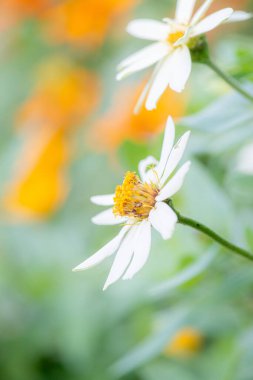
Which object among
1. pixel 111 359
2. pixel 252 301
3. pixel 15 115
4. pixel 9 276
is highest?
pixel 15 115

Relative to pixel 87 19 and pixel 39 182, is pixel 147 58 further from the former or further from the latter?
pixel 87 19

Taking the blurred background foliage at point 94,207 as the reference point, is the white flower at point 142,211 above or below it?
below

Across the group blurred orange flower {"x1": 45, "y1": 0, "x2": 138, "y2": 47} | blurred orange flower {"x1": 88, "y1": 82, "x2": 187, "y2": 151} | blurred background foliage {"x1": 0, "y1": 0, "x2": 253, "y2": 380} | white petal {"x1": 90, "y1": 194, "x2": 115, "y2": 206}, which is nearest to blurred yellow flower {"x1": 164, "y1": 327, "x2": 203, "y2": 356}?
blurred background foliage {"x1": 0, "y1": 0, "x2": 253, "y2": 380}

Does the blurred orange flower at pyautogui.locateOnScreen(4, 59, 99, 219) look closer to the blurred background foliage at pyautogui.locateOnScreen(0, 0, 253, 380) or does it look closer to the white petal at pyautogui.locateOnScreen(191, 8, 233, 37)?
the blurred background foliage at pyautogui.locateOnScreen(0, 0, 253, 380)

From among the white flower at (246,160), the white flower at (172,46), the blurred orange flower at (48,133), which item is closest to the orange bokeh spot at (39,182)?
the blurred orange flower at (48,133)

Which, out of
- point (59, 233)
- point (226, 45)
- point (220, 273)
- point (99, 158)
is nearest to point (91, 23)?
point (99, 158)

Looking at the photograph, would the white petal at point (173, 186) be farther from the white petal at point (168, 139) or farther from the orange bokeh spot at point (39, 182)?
the orange bokeh spot at point (39, 182)

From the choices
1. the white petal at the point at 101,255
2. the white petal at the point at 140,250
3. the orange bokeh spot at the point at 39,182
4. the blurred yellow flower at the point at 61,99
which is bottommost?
the white petal at the point at 140,250

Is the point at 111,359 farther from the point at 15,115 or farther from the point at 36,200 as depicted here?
the point at 15,115
